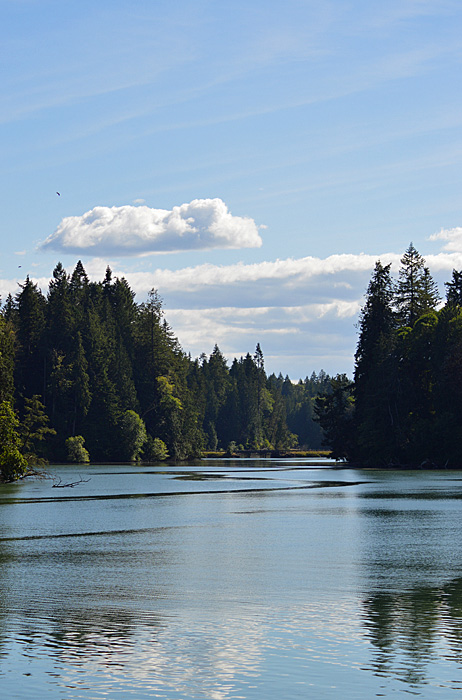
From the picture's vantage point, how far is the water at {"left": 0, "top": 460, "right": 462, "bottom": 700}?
14320 mm

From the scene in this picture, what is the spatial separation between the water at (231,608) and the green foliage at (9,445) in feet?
82.1

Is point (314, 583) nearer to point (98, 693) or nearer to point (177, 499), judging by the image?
point (98, 693)

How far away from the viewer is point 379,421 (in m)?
124

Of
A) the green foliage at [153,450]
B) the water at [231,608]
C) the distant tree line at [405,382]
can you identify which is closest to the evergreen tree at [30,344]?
the green foliage at [153,450]

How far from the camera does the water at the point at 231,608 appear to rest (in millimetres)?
14320

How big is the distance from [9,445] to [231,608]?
54.3 metres

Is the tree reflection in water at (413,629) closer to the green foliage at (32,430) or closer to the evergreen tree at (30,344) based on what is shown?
the green foliage at (32,430)

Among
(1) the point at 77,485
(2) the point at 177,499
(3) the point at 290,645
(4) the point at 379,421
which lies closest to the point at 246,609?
(3) the point at 290,645

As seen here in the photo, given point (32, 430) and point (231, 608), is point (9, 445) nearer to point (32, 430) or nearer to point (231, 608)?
point (231, 608)

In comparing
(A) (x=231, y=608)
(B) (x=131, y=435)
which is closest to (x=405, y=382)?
(B) (x=131, y=435)

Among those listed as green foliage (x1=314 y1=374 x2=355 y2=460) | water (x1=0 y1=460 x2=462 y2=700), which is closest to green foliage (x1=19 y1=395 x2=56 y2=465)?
green foliage (x1=314 y1=374 x2=355 y2=460)

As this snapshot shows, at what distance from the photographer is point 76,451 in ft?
499

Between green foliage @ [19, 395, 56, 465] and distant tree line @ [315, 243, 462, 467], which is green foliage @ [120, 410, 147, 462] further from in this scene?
distant tree line @ [315, 243, 462, 467]

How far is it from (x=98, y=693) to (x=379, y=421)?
370 feet
